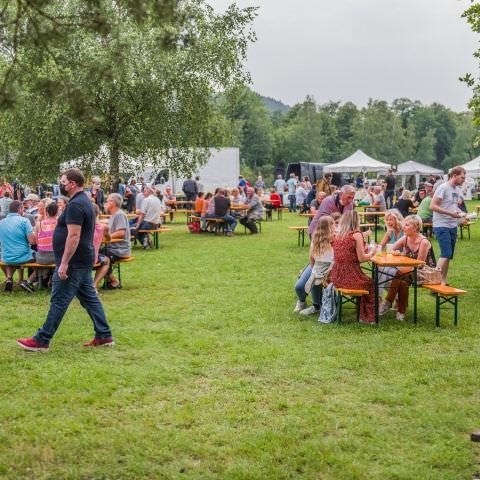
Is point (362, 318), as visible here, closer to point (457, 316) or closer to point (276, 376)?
point (457, 316)

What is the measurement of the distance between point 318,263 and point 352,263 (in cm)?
59

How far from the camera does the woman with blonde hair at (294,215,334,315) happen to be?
8.45 metres

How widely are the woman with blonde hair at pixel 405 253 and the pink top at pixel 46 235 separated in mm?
4707

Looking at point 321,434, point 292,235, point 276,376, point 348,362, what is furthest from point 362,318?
point 292,235

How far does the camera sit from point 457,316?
Result: 8.35 m

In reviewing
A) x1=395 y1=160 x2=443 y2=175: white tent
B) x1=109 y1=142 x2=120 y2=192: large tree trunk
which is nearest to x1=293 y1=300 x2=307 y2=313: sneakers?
x1=109 y1=142 x2=120 y2=192: large tree trunk

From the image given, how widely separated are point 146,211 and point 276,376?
10.5 meters

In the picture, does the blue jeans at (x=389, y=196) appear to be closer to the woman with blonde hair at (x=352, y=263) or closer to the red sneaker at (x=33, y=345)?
the woman with blonde hair at (x=352, y=263)

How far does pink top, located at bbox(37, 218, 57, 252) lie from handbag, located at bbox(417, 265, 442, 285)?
5070 mm

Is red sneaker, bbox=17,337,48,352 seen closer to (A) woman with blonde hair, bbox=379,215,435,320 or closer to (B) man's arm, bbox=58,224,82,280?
(B) man's arm, bbox=58,224,82,280

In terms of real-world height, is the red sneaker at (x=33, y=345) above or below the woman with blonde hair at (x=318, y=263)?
below

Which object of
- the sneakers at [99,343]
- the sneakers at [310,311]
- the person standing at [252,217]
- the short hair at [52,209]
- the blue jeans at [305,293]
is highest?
the short hair at [52,209]

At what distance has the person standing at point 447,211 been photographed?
30.2ft

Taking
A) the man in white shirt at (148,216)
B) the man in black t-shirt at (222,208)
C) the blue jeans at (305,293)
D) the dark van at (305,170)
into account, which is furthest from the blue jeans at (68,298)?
the dark van at (305,170)
